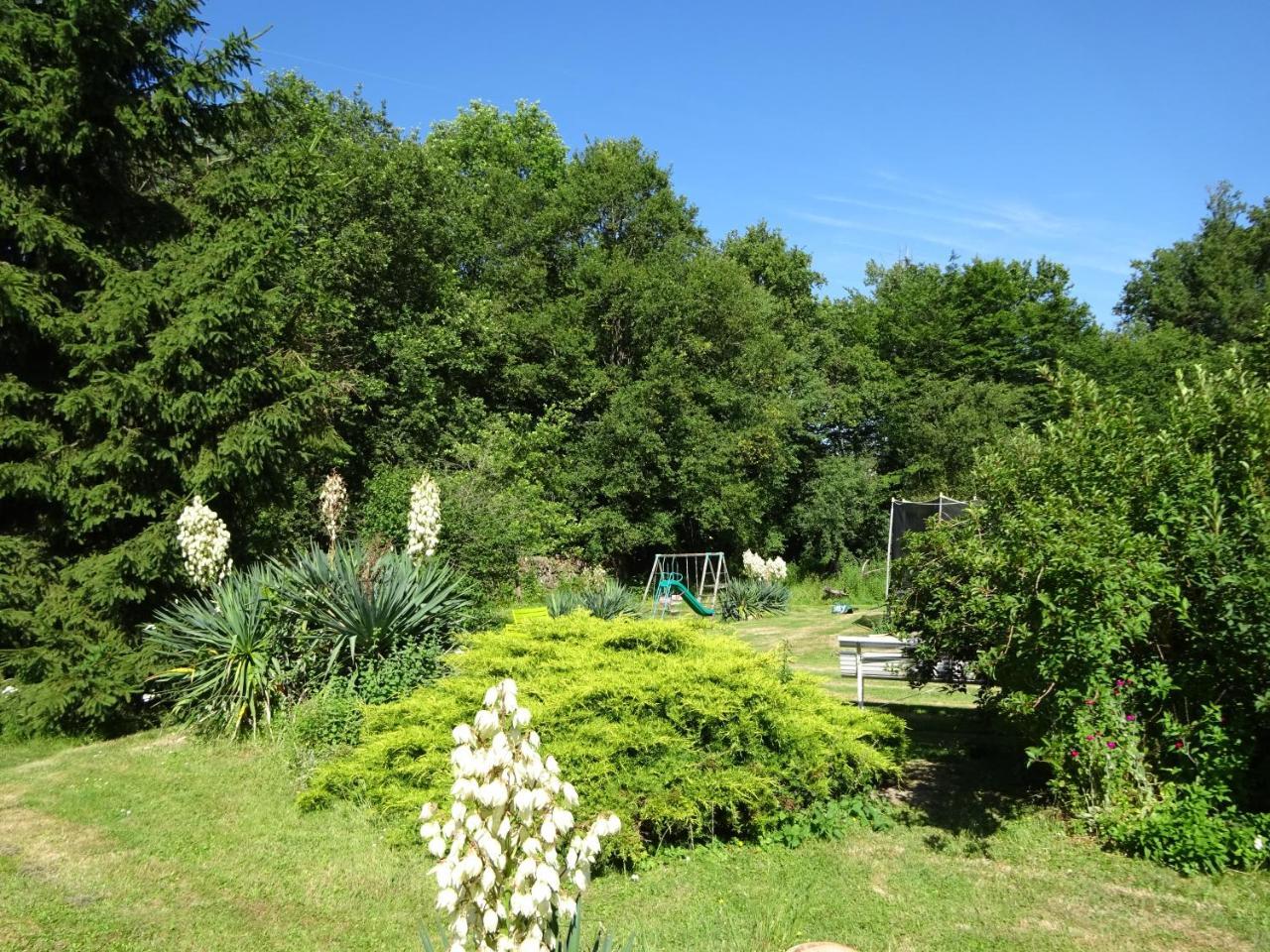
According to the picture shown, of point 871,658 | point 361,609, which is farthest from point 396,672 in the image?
point 871,658

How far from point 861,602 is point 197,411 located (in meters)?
17.0

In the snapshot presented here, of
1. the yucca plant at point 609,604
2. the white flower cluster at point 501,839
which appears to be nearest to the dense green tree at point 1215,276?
the yucca plant at point 609,604

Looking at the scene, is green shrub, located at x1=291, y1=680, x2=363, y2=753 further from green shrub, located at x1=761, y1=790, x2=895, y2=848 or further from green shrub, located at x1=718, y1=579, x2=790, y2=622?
green shrub, located at x1=718, y1=579, x2=790, y2=622

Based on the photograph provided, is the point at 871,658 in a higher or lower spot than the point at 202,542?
lower

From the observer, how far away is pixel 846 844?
Answer: 5418 mm

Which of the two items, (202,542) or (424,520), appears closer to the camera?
(202,542)

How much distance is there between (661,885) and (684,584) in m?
14.5

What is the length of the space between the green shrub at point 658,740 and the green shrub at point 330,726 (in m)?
0.47

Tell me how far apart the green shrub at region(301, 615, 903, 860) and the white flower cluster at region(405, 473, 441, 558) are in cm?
305

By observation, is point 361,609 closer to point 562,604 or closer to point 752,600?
point 562,604

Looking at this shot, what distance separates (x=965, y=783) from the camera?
641 centimetres

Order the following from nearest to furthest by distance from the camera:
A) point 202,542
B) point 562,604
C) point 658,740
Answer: point 658,740 → point 202,542 → point 562,604

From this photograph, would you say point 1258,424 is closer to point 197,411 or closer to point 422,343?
point 197,411

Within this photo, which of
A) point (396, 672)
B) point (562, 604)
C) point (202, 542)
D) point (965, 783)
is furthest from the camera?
point (562, 604)
